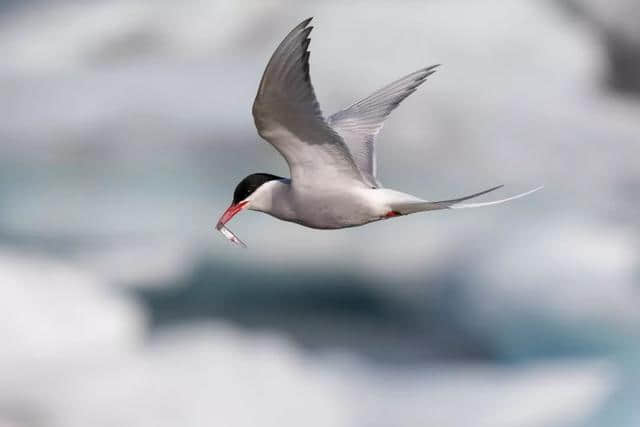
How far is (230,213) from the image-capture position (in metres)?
5.27

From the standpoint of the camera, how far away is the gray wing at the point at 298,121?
14.7 ft

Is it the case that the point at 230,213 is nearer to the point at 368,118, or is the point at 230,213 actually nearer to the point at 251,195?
the point at 251,195

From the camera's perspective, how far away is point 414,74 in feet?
18.6

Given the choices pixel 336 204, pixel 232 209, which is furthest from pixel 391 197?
pixel 232 209

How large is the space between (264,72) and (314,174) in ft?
2.28

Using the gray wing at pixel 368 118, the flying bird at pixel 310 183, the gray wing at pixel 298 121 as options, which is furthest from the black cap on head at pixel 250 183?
the gray wing at pixel 368 118

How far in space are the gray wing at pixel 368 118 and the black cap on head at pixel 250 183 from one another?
589mm

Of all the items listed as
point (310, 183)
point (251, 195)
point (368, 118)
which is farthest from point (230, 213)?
point (368, 118)

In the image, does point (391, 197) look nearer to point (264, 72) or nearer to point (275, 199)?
point (275, 199)

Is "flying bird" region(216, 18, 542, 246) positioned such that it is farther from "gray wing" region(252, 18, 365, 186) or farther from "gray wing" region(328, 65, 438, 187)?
"gray wing" region(328, 65, 438, 187)

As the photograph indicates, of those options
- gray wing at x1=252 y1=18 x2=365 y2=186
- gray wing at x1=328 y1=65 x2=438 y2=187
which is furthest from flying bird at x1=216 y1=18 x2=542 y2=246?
gray wing at x1=328 y1=65 x2=438 y2=187

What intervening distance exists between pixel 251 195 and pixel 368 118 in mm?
992

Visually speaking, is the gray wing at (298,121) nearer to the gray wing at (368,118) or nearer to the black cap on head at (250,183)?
the black cap on head at (250,183)

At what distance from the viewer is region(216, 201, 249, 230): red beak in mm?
5242
